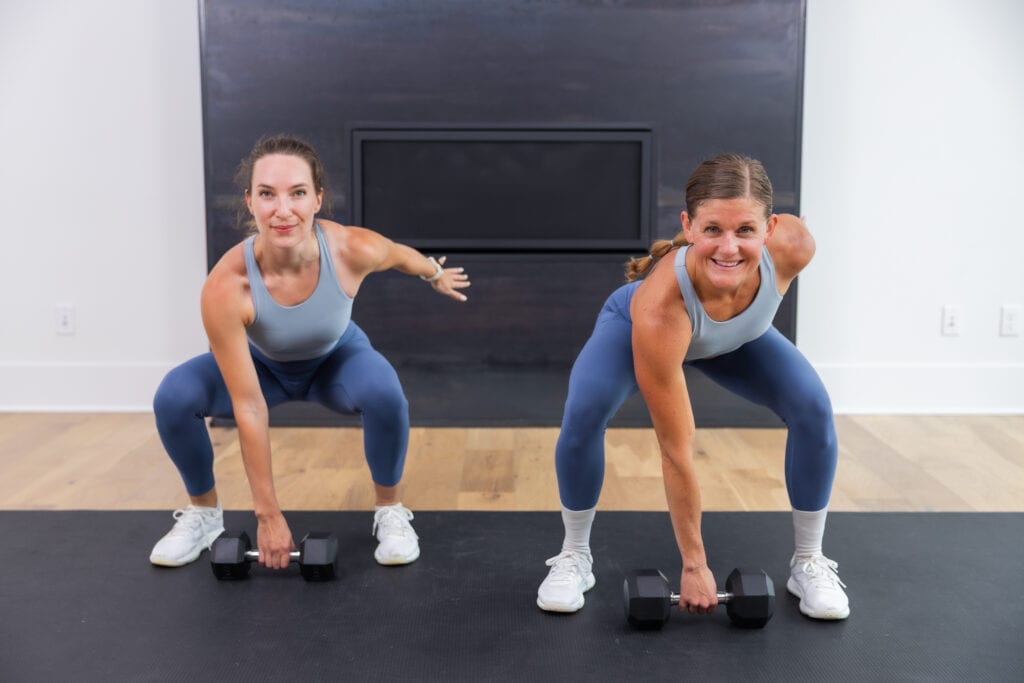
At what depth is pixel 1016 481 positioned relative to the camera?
2.86 meters

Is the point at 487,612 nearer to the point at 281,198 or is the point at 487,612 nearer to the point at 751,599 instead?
the point at 751,599

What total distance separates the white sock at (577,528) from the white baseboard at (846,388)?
1.94 metres

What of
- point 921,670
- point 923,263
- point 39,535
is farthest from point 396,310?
point 921,670

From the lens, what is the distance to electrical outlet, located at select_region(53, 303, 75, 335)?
12.1ft

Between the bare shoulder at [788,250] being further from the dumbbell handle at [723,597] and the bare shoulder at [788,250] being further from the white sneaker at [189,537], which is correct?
the white sneaker at [189,537]

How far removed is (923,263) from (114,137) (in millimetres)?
2937

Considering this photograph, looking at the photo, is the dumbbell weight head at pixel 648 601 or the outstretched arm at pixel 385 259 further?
the outstretched arm at pixel 385 259

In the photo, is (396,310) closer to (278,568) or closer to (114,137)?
(114,137)

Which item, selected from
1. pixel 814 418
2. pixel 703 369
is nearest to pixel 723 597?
pixel 814 418

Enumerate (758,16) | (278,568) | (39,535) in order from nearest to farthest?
(278,568) < (39,535) < (758,16)

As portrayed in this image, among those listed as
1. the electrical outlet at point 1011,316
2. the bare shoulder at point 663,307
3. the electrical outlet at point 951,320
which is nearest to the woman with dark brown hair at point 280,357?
the bare shoulder at point 663,307

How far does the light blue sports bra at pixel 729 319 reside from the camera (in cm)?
178

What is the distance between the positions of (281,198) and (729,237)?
2.89 ft

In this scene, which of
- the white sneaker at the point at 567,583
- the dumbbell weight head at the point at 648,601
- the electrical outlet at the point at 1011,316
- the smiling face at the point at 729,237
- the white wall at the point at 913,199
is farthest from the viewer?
the electrical outlet at the point at 1011,316
